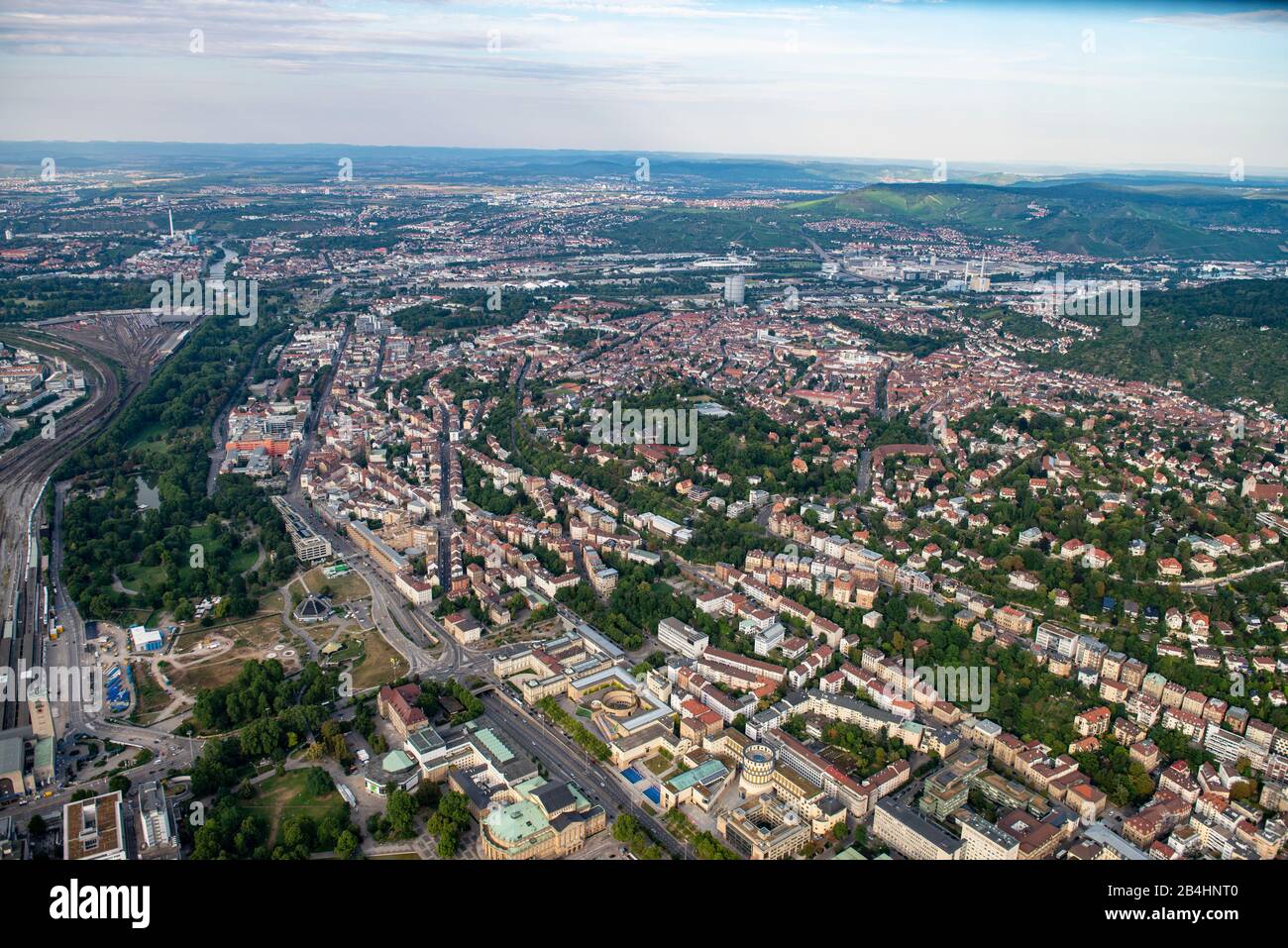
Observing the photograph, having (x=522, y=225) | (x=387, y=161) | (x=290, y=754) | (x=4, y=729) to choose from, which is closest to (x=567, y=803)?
(x=290, y=754)

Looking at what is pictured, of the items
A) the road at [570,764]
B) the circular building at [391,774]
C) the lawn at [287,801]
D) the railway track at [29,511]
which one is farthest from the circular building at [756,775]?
the railway track at [29,511]

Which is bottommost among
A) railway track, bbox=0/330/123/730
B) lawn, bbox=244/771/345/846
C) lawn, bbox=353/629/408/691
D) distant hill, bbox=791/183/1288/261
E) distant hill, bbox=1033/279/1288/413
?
lawn, bbox=244/771/345/846

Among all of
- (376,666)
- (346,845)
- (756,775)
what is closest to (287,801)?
(346,845)

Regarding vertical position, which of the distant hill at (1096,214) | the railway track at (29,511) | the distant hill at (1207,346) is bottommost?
the railway track at (29,511)

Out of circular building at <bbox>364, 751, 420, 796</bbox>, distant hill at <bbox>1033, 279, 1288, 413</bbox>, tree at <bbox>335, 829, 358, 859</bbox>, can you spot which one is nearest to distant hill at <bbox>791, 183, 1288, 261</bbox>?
distant hill at <bbox>1033, 279, 1288, 413</bbox>

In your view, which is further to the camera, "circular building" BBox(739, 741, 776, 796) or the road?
"circular building" BBox(739, 741, 776, 796)

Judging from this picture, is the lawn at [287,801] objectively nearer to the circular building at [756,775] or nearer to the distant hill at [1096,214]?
the circular building at [756,775]

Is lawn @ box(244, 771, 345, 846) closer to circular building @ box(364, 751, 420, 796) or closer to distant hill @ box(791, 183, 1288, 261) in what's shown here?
circular building @ box(364, 751, 420, 796)
